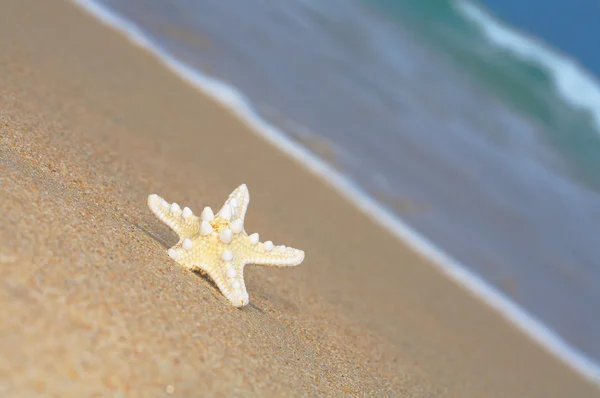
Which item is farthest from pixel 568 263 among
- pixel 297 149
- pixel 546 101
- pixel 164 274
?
pixel 546 101

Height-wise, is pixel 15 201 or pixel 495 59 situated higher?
pixel 495 59

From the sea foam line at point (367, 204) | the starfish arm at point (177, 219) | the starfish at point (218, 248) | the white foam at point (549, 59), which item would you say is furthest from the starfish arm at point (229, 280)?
the white foam at point (549, 59)

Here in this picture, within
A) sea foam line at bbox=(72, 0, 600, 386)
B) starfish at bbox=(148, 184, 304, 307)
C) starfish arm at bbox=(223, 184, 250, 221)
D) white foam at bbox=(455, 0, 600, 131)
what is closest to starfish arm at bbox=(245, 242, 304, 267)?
starfish at bbox=(148, 184, 304, 307)

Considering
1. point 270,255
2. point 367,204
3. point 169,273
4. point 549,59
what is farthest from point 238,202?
point 549,59

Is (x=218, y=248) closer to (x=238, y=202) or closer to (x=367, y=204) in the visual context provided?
(x=238, y=202)

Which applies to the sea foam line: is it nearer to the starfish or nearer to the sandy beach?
the sandy beach

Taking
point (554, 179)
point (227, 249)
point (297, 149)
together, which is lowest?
point (227, 249)

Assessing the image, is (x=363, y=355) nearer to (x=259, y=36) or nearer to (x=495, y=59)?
(x=259, y=36)
